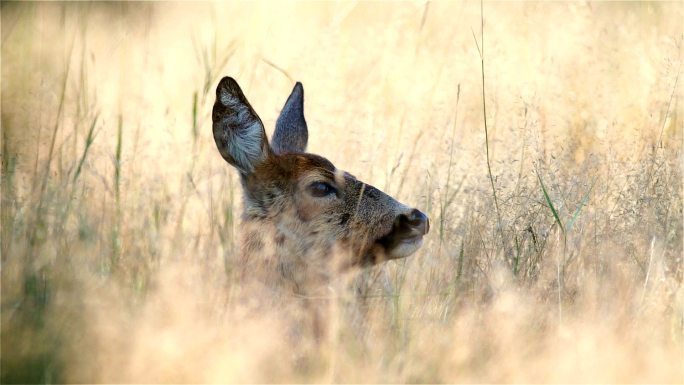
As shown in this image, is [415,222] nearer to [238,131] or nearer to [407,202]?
[238,131]

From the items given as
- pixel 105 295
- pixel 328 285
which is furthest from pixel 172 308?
pixel 328 285

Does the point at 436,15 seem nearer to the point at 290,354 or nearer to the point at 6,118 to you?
the point at 6,118

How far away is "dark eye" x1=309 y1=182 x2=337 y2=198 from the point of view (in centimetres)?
552

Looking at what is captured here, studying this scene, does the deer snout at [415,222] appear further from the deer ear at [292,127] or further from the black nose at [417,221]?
the deer ear at [292,127]

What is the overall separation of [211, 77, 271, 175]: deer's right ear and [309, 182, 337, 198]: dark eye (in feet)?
1.02

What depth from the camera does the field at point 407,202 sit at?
4.27 meters

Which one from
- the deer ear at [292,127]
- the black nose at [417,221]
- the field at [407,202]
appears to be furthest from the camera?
the deer ear at [292,127]

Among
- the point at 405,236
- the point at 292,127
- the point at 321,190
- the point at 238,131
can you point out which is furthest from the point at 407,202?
the point at 238,131

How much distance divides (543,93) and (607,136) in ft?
3.06

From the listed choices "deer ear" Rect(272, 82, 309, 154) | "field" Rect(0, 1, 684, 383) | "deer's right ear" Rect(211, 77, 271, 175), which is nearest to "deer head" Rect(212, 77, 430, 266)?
"deer's right ear" Rect(211, 77, 271, 175)

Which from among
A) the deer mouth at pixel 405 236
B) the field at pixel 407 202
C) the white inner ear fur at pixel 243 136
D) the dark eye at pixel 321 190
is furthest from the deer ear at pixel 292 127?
the deer mouth at pixel 405 236

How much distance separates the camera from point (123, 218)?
18.4 feet

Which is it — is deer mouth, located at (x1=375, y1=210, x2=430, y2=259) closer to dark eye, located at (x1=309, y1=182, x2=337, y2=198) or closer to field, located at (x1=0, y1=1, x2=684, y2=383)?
field, located at (x1=0, y1=1, x2=684, y2=383)

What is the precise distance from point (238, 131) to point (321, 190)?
0.50m
